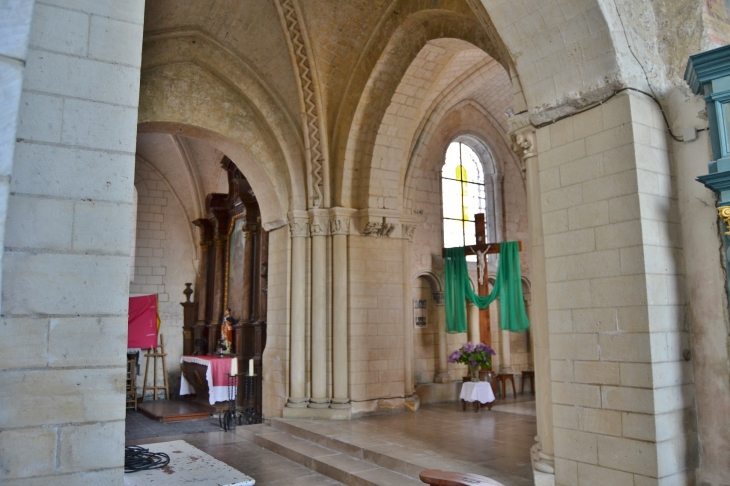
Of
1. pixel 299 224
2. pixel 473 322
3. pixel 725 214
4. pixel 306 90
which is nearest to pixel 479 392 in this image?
pixel 473 322

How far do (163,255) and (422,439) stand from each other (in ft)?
30.3

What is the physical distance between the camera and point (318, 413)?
9.14m

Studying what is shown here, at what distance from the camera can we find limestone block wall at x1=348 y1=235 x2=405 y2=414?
9.41 metres

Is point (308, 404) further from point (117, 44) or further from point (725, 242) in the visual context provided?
point (117, 44)

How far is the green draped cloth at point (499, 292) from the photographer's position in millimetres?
10984

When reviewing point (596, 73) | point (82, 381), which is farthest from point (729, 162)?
point (82, 381)

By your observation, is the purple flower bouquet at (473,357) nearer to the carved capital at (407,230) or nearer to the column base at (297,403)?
the carved capital at (407,230)

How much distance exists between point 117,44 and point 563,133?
3.82m

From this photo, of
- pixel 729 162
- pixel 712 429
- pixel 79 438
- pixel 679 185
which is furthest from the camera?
pixel 679 185

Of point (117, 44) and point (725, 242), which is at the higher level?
point (117, 44)

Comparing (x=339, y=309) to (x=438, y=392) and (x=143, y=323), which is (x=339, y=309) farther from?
(x=143, y=323)

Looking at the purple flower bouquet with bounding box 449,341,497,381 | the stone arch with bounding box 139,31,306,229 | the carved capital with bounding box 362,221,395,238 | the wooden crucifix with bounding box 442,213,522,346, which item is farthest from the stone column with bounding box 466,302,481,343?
the stone arch with bounding box 139,31,306,229

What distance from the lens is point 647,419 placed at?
432 centimetres

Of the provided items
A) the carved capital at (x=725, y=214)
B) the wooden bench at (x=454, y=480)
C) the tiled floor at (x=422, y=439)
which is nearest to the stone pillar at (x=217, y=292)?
the tiled floor at (x=422, y=439)
